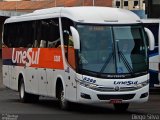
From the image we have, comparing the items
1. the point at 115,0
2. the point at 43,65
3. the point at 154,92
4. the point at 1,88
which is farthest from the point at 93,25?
the point at 115,0

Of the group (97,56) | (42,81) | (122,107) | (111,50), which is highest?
(111,50)

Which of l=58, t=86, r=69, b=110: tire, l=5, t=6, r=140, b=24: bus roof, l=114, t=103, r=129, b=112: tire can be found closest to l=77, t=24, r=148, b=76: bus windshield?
l=5, t=6, r=140, b=24: bus roof

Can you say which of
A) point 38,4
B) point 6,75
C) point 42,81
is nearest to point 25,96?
point 6,75

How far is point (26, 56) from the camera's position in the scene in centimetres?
2123

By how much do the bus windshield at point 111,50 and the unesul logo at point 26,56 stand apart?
3.68 metres

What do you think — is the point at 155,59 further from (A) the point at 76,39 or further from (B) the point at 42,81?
(A) the point at 76,39

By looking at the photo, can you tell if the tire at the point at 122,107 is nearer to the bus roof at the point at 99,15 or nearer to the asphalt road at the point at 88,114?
the asphalt road at the point at 88,114

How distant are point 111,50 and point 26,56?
5519mm

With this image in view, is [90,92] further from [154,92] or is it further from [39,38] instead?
[154,92]

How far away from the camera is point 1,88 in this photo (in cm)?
3209

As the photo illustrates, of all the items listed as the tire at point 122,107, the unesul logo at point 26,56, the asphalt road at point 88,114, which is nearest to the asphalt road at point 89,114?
the asphalt road at point 88,114

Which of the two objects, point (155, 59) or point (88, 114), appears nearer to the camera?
point (88, 114)

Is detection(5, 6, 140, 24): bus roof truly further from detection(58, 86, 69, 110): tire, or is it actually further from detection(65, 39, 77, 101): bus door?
detection(58, 86, 69, 110): tire

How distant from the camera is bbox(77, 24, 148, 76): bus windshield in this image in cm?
1633
